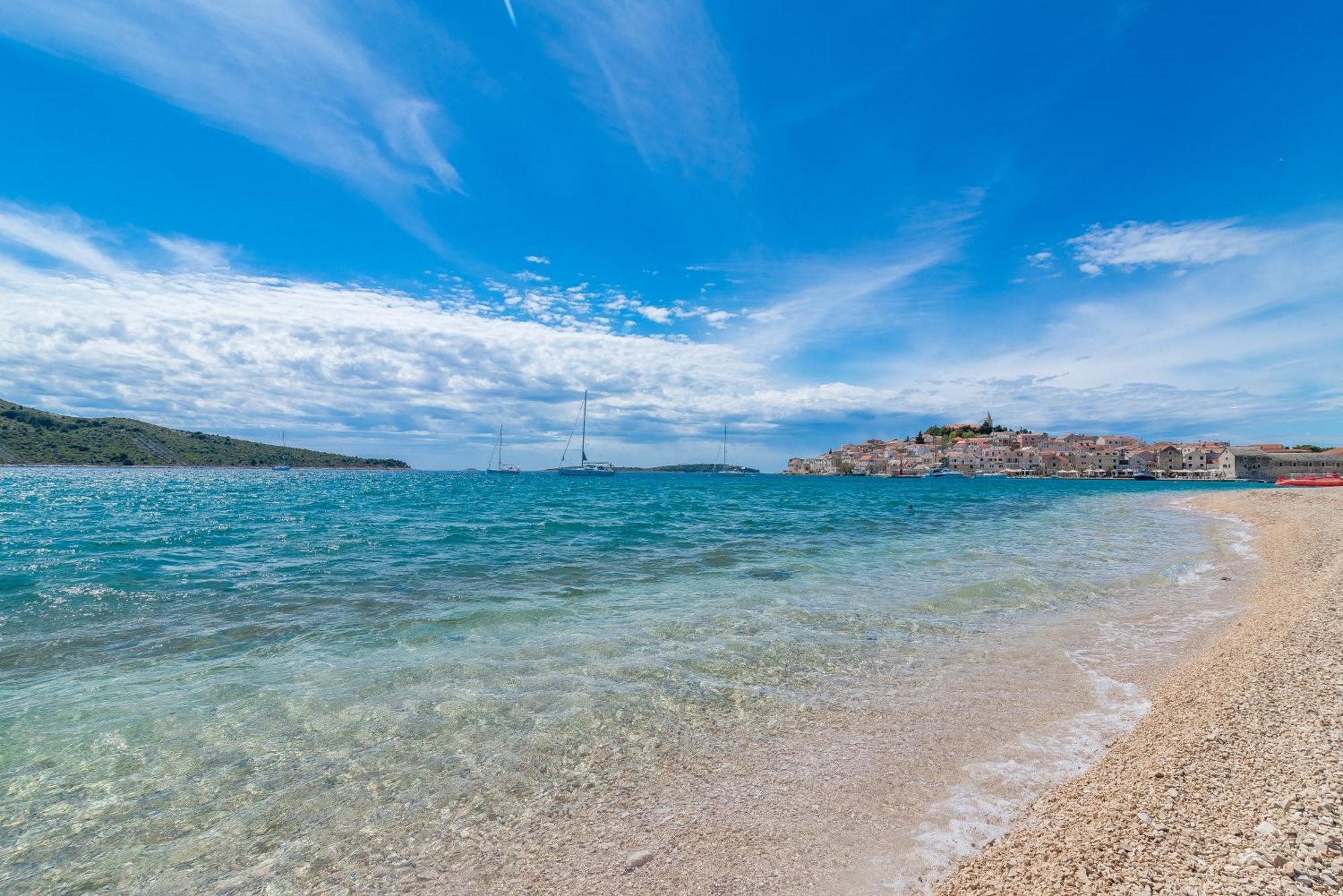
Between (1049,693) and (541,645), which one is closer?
(1049,693)

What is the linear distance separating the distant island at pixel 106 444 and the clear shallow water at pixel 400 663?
150 m

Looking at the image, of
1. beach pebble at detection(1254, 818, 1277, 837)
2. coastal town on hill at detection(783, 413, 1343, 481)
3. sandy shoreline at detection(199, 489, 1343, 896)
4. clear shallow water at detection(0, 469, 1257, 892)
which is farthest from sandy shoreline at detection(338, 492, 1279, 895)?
coastal town on hill at detection(783, 413, 1343, 481)

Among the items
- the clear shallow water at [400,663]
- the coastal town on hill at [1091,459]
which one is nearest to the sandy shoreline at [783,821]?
the clear shallow water at [400,663]

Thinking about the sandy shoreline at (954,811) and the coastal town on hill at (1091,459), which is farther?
the coastal town on hill at (1091,459)

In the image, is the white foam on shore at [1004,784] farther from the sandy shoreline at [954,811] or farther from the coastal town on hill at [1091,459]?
the coastal town on hill at [1091,459]

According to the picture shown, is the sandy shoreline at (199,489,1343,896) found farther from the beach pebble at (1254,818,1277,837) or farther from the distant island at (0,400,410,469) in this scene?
the distant island at (0,400,410,469)

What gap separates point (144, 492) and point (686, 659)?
6155 centimetres

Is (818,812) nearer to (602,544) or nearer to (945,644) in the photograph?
(945,644)

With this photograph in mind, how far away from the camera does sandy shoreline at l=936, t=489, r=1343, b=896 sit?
316 centimetres

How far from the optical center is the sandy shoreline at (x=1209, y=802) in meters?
3.16

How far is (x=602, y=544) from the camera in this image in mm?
20750

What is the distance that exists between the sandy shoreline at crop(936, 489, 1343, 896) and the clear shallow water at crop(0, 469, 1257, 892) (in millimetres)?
2782

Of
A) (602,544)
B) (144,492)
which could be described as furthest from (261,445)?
(602,544)

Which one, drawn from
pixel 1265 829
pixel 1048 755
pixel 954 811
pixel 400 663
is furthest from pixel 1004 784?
pixel 400 663
